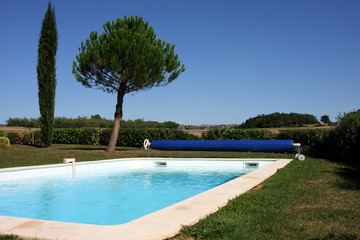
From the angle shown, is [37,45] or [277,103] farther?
[277,103]

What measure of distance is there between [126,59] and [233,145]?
7048mm

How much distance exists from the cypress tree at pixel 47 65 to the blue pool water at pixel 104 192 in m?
11.3

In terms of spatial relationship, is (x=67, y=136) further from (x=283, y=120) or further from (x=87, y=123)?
(x=283, y=120)

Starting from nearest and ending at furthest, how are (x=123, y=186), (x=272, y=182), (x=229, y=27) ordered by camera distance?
(x=272, y=182), (x=123, y=186), (x=229, y=27)

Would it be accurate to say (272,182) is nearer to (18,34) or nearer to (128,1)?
(128,1)

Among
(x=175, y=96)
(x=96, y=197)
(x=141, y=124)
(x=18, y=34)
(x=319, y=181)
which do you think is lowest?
(x=96, y=197)

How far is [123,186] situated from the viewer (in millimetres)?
7918

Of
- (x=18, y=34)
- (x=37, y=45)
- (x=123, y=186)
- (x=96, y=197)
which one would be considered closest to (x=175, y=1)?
(x=18, y=34)

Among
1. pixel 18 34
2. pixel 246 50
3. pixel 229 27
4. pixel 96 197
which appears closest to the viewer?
pixel 96 197

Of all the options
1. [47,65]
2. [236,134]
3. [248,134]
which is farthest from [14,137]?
[248,134]

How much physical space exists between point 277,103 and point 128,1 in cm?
1721

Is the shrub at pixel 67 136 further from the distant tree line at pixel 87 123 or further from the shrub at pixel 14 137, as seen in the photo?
the distant tree line at pixel 87 123

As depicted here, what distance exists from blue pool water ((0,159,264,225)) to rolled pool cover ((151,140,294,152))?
8.88 ft

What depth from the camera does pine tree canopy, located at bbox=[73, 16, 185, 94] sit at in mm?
15016
